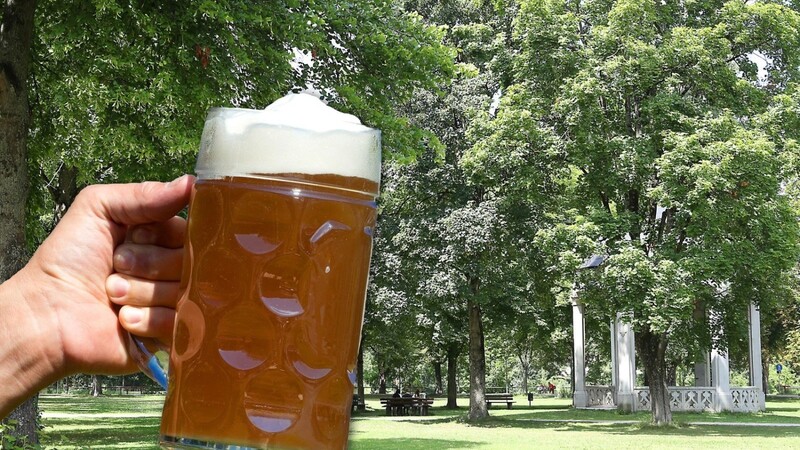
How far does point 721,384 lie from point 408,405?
11852 millimetres

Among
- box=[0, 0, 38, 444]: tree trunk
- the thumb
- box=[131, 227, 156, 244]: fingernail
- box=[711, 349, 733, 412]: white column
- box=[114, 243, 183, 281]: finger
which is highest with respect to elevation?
box=[0, 0, 38, 444]: tree trunk

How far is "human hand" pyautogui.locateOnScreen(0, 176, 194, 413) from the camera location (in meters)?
1.54

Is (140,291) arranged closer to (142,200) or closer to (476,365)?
(142,200)

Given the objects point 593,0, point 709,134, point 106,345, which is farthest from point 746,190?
point 106,345

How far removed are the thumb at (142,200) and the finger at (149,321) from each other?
0.15 metres

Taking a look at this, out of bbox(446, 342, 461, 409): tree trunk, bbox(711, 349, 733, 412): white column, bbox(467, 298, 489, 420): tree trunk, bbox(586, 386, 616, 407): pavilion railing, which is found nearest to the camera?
bbox(467, 298, 489, 420): tree trunk

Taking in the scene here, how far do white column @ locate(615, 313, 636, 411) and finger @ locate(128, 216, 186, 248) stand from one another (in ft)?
109

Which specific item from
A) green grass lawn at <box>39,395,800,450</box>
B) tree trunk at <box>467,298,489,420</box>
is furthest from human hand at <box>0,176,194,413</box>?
tree trunk at <box>467,298,489,420</box>

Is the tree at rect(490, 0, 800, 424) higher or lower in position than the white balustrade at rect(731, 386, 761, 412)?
higher

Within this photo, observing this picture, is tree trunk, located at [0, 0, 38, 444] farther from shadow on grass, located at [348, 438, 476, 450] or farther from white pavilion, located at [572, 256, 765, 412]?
white pavilion, located at [572, 256, 765, 412]

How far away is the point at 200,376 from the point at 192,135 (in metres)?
9.76

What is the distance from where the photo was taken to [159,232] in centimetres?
159

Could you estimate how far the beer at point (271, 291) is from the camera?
4.30 feet

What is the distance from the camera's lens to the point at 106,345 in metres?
1.64
